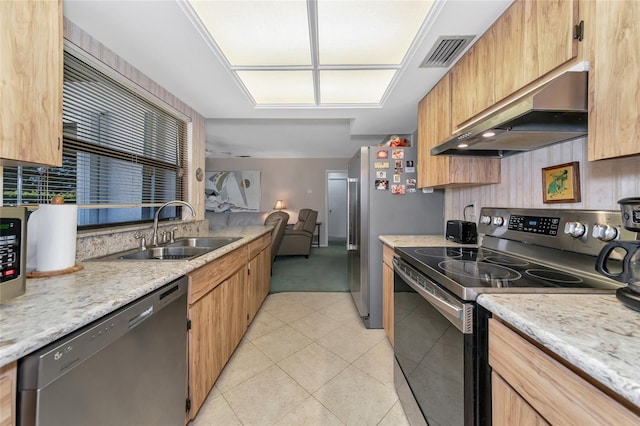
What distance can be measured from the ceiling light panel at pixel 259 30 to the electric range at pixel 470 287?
151cm

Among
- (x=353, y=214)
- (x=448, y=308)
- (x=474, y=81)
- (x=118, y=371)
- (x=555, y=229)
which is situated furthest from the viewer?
(x=353, y=214)

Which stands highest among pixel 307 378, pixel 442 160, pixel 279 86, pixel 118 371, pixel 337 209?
pixel 279 86

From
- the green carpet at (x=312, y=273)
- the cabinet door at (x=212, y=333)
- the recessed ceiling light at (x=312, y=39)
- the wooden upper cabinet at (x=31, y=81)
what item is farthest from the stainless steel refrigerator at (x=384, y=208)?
the wooden upper cabinet at (x=31, y=81)

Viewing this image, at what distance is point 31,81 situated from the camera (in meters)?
0.82

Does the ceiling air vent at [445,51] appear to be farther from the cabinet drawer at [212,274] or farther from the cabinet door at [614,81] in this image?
the cabinet drawer at [212,274]

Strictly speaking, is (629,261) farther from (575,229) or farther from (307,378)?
(307,378)

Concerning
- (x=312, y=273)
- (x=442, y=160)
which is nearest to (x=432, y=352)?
(x=442, y=160)

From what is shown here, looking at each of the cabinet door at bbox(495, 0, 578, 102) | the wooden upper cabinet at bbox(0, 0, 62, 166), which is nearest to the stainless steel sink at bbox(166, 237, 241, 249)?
the wooden upper cabinet at bbox(0, 0, 62, 166)

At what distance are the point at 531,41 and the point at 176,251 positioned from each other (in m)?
2.40

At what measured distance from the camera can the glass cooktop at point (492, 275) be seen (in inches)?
33.9

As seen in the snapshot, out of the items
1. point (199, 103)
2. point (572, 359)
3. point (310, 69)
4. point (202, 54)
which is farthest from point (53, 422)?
point (199, 103)

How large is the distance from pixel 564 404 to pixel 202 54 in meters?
2.27

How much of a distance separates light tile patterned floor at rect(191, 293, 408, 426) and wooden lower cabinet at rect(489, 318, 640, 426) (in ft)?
2.88

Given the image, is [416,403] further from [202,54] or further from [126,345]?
[202,54]
